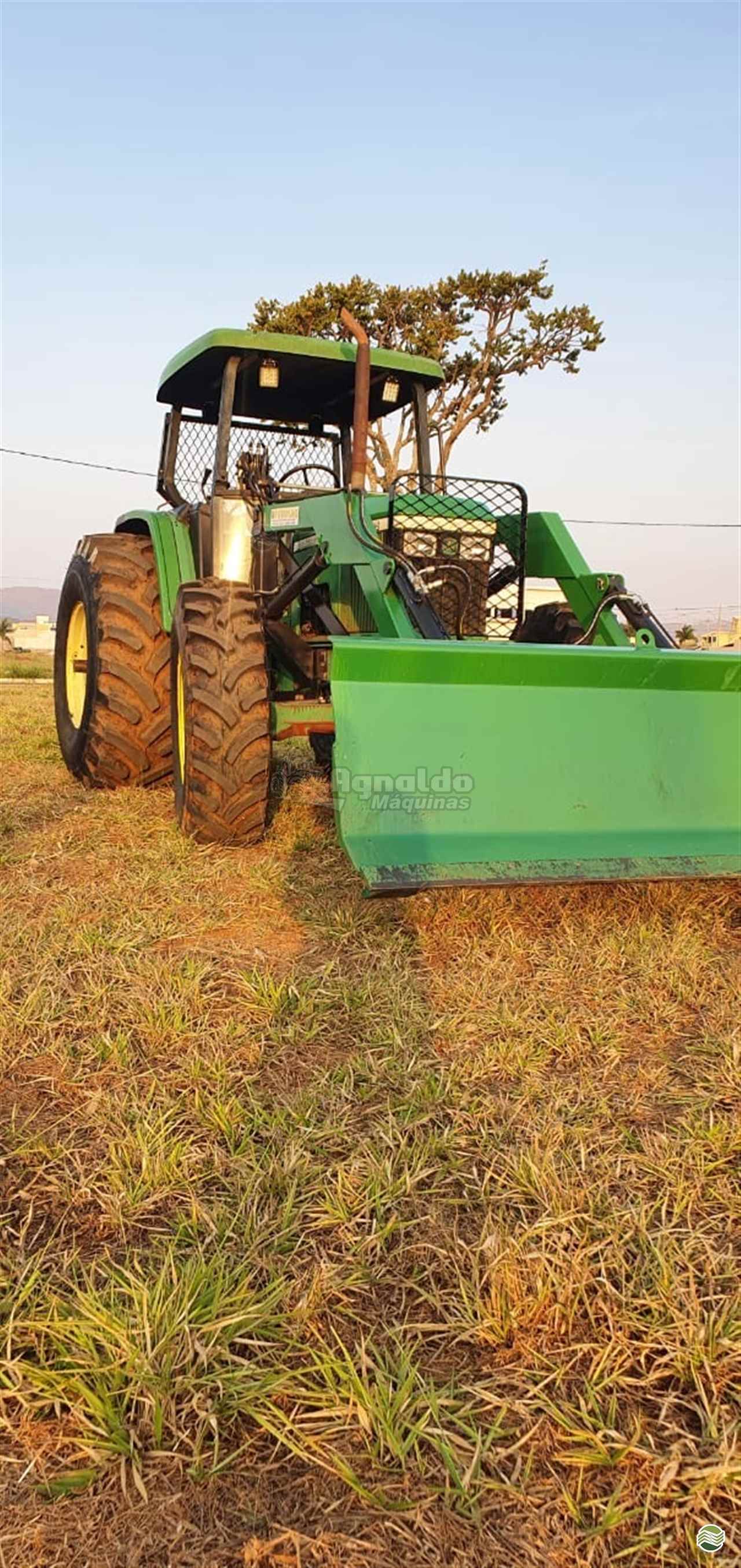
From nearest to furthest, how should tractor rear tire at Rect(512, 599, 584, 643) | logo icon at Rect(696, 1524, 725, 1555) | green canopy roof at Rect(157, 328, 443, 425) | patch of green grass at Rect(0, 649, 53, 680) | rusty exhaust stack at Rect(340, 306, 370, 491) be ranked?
1. logo icon at Rect(696, 1524, 725, 1555)
2. rusty exhaust stack at Rect(340, 306, 370, 491)
3. tractor rear tire at Rect(512, 599, 584, 643)
4. green canopy roof at Rect(157, 328, 443, 425)
5. patch of green grass at Rect(0, 649, 53, 680)

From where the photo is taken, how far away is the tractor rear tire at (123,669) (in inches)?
205

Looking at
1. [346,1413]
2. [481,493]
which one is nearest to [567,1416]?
[346,1413]

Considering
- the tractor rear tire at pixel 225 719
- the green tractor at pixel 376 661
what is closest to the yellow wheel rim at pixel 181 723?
the green tractor at pixel 376 661

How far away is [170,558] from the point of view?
17.6ft

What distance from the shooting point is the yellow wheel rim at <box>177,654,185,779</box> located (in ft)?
14.6

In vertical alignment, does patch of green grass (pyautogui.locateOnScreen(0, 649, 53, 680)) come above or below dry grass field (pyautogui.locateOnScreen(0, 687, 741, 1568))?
below

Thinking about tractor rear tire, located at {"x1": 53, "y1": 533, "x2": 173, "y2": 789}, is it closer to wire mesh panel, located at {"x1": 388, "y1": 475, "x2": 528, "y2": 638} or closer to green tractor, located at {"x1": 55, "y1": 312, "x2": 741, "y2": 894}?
green tractor, located at {"x1": 55, "y1": 312, "x2": 741, "y2": 894}

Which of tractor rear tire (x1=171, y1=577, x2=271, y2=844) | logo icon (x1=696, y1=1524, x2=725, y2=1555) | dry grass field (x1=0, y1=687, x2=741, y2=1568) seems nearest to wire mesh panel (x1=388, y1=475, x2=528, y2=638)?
tractor rear tire (x1=171, y1=577, x2=271, y2=844)

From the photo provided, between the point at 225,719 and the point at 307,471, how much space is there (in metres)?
2.47

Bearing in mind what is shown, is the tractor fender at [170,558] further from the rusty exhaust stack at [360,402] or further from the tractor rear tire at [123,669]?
the rusty exhaust stack at [360,402]

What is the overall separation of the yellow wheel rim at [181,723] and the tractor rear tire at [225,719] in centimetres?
30

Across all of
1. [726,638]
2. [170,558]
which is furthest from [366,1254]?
[726,638]

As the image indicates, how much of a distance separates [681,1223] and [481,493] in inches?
142

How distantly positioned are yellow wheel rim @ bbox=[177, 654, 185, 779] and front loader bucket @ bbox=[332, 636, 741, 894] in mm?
1325
